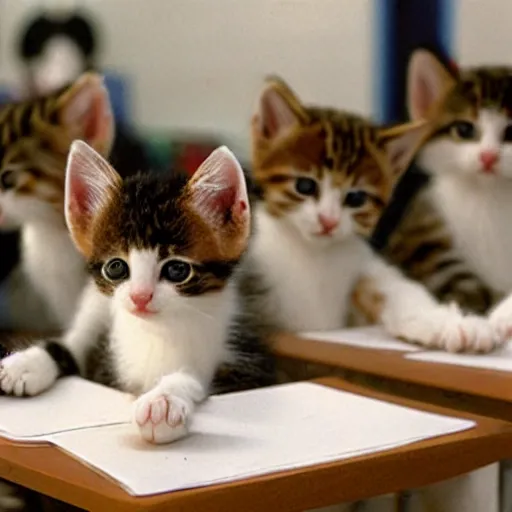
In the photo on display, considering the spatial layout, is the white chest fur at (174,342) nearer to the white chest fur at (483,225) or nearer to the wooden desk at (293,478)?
the wooden desk at (293,478)

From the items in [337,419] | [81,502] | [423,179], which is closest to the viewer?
[81,502]

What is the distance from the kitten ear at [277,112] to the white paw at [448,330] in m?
0.27

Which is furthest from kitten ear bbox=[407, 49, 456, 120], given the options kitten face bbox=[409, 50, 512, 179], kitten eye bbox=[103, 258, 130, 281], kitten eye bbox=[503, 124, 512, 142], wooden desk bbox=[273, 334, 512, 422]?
kitten eye bbox=[103, 258, 130, 281]

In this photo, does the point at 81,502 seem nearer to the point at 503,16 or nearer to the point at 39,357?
the point at 39,357

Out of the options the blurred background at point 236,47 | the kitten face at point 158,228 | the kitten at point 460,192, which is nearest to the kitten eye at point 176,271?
the kitten face at point 158,228

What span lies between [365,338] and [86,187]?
40cm

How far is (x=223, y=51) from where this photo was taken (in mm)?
1474

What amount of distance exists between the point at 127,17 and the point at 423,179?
0.56 m

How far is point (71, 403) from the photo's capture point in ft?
2.65

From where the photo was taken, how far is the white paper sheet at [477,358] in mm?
913

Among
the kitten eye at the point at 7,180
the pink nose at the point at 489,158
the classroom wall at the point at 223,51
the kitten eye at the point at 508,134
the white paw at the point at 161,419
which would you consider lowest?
the white paw at the point at 161,419

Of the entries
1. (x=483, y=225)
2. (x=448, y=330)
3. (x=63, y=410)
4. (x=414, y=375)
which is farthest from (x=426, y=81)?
(x=63, y=410)

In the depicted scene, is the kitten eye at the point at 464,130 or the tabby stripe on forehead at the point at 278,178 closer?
the tabby stripe on forehead at the point at 278,178

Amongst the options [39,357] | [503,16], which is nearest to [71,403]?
[39,357]
